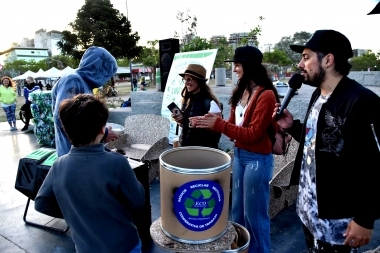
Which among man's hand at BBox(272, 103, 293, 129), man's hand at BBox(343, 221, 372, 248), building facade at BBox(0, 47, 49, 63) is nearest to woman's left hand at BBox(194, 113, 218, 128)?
man's hand at BBox(272, 103, 293, 129)

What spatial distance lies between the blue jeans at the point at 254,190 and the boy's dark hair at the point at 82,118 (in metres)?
1.18

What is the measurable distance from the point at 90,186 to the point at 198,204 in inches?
20.2

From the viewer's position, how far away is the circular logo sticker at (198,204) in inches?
48.4

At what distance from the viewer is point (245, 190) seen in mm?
2150

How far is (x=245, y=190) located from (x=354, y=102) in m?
1.06

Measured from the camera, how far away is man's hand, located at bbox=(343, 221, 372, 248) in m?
1.33

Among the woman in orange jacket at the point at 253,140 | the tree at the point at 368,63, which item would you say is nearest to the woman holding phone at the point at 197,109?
the woman in orange jacket at the point at 253,140

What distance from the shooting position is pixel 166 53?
6.65 m

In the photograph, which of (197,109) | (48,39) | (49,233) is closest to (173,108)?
(197,109)

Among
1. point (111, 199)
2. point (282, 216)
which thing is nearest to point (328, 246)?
point (111, 199)

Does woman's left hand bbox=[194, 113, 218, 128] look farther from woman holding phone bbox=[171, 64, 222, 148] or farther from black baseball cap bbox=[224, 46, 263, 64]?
woman holding phone bbox=[171, 64, 222, 148]

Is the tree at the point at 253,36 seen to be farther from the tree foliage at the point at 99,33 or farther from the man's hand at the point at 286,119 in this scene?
the tree foliage at the point at 99,33

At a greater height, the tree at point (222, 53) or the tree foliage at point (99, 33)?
the tree foliage at point (99, 33)

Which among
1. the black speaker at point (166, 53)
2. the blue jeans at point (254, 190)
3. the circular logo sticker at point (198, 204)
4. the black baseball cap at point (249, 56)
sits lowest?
the blue jeans at point (254, 190)
